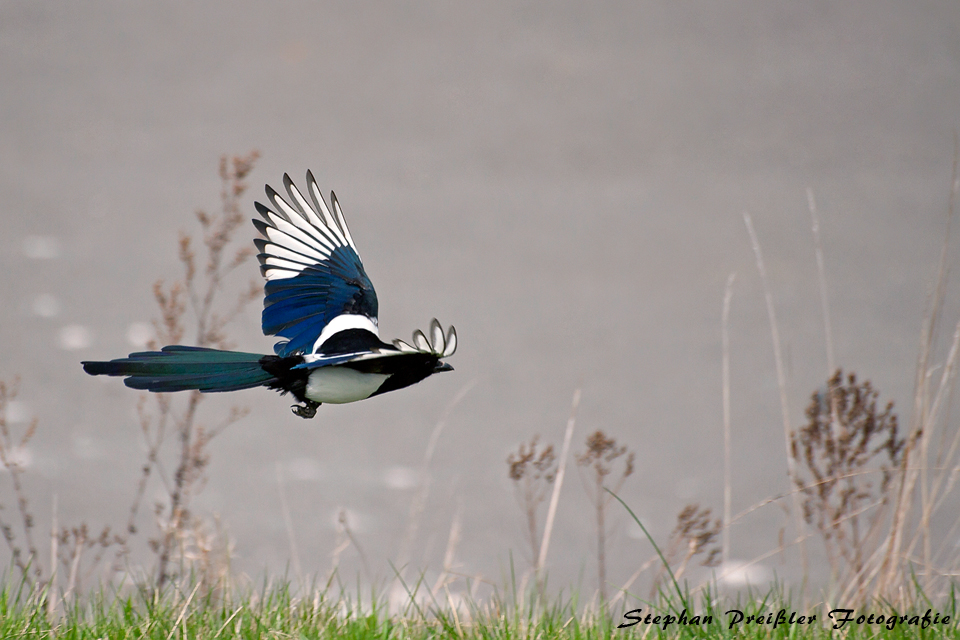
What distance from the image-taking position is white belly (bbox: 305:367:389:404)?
72cm

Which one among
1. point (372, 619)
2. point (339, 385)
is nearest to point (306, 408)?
point (339, 385)

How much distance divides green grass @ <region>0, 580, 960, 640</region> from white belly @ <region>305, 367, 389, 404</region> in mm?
544

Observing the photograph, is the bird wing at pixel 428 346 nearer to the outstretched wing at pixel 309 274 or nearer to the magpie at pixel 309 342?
the magpie at pixel 309 342

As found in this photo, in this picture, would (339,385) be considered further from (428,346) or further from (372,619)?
(372,619)

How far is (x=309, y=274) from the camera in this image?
90 cm

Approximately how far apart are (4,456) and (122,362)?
1.16m

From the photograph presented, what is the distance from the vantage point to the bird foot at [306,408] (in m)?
0.75

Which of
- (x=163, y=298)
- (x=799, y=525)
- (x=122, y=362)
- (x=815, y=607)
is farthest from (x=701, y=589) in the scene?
(x=163, y=298)

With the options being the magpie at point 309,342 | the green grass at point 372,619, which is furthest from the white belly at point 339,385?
the green grass at point 372,619

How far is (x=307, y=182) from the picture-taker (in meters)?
0.91

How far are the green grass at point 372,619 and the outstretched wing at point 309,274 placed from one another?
48 centimetres

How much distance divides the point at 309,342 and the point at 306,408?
0.37 feet

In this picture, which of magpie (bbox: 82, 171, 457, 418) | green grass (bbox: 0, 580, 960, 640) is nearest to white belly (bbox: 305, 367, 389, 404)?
magpie (bbox: 82, 171, 457, 418)

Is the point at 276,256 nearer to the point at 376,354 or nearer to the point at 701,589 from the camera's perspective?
the point at 376,354
